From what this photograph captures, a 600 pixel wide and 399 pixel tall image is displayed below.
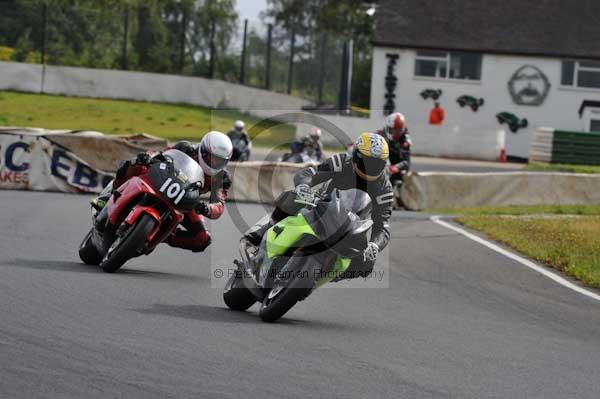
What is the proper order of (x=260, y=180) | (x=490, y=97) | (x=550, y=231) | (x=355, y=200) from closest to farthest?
1. (x=355, y=200)
2. (x=550, y=231)
3. (x=260, y=180)
4. (x=490, y=97)

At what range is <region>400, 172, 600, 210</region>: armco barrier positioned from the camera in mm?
22453

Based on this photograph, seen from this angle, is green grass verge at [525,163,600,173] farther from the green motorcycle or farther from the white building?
the green motorcycle

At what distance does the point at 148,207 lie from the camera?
10664 mm

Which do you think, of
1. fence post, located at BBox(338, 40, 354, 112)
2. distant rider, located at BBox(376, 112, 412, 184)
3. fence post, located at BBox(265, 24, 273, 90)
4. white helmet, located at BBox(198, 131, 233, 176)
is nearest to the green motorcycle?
white helmet, located at BBox(198, 131, 233, 176)

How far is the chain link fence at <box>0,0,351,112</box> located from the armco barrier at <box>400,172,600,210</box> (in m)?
18.4

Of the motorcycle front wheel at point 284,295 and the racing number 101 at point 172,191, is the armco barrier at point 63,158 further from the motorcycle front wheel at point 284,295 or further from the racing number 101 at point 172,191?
the motorcycle front wheel at point 284,295

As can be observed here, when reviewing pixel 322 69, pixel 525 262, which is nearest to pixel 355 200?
pixel 525 262

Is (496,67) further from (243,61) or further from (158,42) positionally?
(158,42)

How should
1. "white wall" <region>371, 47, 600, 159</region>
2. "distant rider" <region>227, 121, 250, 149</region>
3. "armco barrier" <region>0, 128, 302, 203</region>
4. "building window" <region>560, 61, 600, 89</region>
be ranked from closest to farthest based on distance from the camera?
"armco barrier" <region>0, 128, 302, 203</region> → "distant rider" <region>227, 121, 250, 149</region> → "white wall" <region>371, 47, 600, 159</region> → "building window" <region>560, 61, 600, 89</region>

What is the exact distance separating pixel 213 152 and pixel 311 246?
2619 millimetres

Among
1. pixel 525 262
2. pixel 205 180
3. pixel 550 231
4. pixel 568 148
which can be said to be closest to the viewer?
pixel 205 180

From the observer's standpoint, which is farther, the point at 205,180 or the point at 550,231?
the point at 550,231

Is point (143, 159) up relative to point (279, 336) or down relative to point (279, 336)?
up

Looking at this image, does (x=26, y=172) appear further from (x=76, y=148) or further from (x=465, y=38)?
(x=465, y=38)
